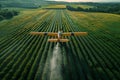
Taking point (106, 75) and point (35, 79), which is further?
point (106, 75)

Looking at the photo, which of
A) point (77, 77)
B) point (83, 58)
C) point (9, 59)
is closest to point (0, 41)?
point (9, 59)

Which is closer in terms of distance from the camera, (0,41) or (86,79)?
(86,79)

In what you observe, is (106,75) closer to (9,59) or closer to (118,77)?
(118,77)

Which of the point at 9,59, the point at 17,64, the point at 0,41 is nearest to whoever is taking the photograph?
the point at 17,64

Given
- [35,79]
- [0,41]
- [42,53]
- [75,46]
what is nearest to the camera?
[35,79]

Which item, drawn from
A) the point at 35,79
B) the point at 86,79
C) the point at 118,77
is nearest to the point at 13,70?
the point at 35,79

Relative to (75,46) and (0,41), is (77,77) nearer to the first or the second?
(75,46)

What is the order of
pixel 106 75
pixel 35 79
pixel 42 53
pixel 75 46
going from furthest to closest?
pixel 75 46
pixel 42 53
pixel 106 75
pixel 35 79

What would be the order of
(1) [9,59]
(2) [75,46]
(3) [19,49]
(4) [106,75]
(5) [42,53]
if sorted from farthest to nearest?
1. (2) [75,46]
2. (3) [19,49]
3. (5) [42,53]
4. (1) [9,59]
5. (4) [106,75]
